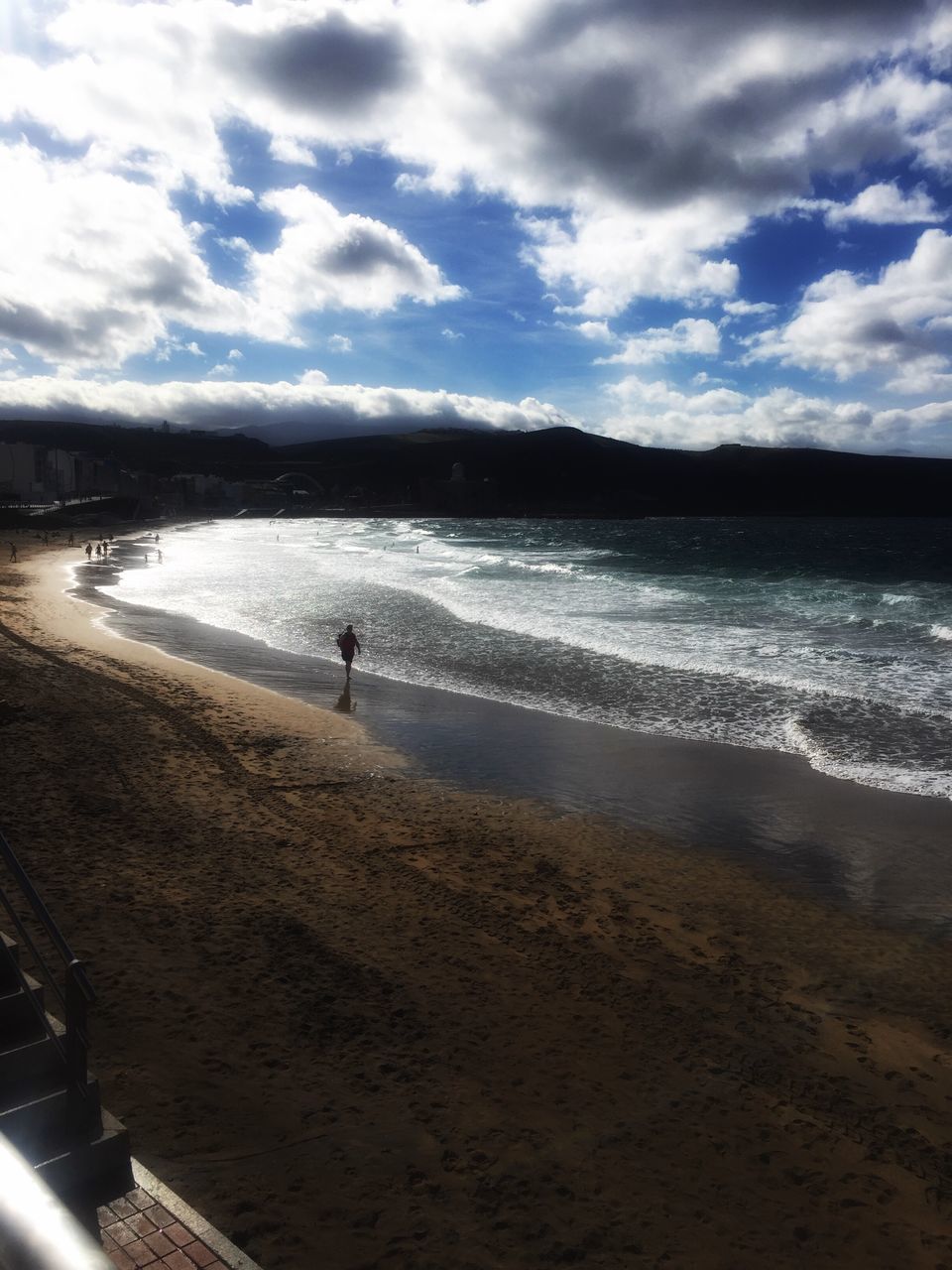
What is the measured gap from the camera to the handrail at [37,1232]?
0.90m

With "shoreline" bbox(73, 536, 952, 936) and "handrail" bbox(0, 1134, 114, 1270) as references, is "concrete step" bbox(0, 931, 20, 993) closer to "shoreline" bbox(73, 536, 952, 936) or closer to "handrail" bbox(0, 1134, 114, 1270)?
"handrail" bbox(0, 1134, 114, 1270)

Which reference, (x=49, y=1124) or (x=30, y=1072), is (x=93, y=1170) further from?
(x=30, y=1072)

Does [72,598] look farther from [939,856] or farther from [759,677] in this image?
[939,856]

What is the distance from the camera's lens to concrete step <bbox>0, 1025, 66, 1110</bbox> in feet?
12.4

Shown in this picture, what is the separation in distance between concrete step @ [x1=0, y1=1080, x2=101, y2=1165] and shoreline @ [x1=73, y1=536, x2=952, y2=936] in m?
7.28

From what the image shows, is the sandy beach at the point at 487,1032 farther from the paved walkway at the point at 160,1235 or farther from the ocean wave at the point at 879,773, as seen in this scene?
the ocean wave at the point at 879,773

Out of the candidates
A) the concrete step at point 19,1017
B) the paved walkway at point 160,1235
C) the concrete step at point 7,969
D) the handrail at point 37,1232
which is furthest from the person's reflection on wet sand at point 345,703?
the handrail at point 37,1232

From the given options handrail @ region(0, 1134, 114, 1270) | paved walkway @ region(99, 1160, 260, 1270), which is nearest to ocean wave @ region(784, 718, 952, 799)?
paved walkway @ region(99, 1160, 260, 1270)

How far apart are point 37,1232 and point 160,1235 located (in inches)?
147

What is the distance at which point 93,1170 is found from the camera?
150 inches

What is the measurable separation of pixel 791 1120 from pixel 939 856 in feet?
17.8

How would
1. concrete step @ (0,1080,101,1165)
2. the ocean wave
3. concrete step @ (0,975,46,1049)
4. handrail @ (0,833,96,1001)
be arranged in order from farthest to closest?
the ocean wave → concrete step @ (0,975,46,1049) → concrete step @ (0,1080,101,1165) → handrail @ (0,833,96,1001)

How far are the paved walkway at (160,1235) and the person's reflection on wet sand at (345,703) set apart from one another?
11529 mm

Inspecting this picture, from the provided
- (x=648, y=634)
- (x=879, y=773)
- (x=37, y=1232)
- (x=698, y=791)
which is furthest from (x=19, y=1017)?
(x=648, y=634)
